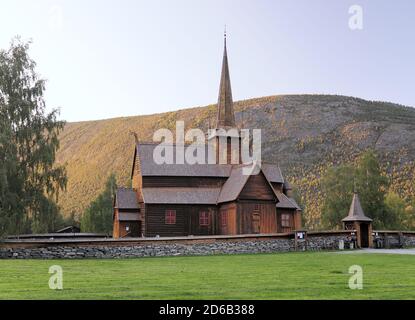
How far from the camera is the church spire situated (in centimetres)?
5518

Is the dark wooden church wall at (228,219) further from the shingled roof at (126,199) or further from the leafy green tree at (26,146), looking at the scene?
the leafy green tree at (26,146)

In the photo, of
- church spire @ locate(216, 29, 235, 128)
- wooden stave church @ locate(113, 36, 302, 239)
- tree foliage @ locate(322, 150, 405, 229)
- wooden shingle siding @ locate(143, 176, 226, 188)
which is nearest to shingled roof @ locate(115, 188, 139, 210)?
wooden stave church @ locate(113, 36, 302, 239)

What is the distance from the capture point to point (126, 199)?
47.3 m

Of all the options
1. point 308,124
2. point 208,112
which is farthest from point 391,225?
point 208,112

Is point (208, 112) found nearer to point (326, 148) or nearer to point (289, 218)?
point (326, 148)

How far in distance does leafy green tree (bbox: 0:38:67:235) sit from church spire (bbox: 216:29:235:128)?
19459 mm

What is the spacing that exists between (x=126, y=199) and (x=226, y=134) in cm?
1142

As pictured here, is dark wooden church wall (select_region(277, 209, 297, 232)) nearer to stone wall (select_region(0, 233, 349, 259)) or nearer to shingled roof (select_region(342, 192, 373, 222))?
shingled roof (select_region(342, 192, 373, 222))

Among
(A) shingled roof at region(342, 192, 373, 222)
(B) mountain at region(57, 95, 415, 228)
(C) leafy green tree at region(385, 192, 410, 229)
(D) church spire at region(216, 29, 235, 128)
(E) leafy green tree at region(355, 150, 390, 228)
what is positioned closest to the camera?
(A) shingled roof at region(342, 192, 373, 222)

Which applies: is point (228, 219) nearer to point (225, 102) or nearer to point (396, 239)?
point (396, 239)

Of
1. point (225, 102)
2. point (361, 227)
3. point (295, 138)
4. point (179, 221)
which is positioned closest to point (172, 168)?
point (179, 221)

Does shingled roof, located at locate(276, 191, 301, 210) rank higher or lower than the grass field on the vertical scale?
higher

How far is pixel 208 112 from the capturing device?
470 feet

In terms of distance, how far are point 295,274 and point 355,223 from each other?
78.9 ft
